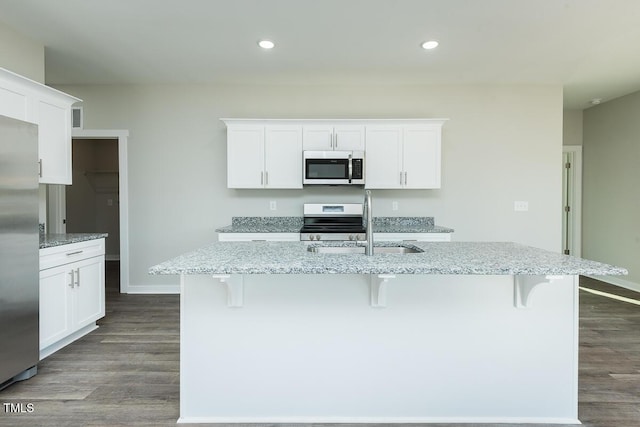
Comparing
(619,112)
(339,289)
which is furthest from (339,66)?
(619,112)

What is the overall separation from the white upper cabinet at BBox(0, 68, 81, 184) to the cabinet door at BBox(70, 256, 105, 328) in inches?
29.9

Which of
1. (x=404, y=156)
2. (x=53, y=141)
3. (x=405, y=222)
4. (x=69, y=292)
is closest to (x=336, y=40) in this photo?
(x=404, y=156)

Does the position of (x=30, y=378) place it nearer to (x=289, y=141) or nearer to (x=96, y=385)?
(x=96, y=385)

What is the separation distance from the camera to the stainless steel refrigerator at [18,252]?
6.93 ft

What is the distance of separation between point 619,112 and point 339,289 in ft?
17.5

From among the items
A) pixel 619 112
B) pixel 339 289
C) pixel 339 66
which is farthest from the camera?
pixel 619 112

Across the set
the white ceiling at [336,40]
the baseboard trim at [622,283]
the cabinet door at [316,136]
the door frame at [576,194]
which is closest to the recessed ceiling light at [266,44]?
the white ceiling at [336,40]

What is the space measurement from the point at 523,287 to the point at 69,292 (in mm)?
3146

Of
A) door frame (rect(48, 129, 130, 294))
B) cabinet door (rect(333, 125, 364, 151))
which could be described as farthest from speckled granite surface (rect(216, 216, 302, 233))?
door frame (rect(48, 129, 130, 294))

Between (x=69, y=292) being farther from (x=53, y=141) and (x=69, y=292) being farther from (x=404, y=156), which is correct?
(x=404, y=156)

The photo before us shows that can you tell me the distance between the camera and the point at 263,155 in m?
4.09

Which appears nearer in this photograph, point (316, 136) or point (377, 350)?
point (377, 350)

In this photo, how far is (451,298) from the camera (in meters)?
1.88

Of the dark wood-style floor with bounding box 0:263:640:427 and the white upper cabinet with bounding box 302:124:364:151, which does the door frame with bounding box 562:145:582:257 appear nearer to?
the dark wood-style floor with bounding box 0:263:640:427
